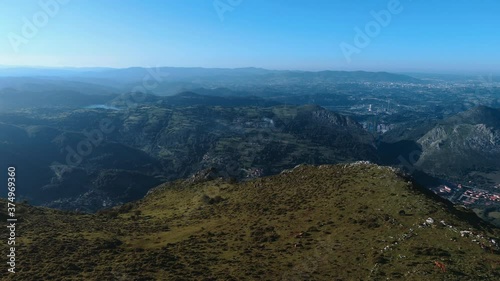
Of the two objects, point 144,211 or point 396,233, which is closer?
point 396,233

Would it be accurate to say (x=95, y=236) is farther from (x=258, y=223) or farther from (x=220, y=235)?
(x=258, y=223)

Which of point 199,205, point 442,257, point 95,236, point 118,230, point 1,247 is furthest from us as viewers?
point 199,205

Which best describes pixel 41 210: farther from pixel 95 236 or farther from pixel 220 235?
pixel 220 235

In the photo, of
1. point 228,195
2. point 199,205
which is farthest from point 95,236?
point 228,195

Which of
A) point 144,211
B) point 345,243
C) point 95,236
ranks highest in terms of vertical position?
point 345,243

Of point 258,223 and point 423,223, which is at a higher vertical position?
point 423,223

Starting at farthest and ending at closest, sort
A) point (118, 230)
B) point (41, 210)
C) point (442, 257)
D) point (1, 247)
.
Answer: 1. point (41, 210)
2. point (118, 230)
3. point (1, 247)
4. point (442, 257)
